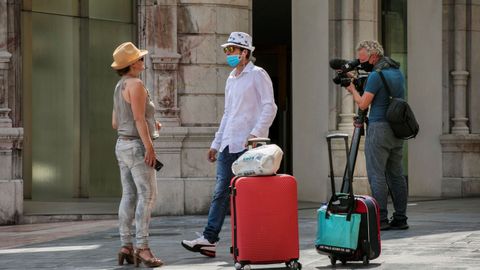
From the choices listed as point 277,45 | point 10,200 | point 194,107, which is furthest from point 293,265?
point 277,45

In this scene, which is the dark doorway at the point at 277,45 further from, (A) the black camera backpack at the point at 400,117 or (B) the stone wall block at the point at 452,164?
(A) the black camera backpack at the point at 400,117

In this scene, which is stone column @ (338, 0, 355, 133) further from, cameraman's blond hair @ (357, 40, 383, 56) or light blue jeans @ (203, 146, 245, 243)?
light blue jeans @ (203, 146, 245, 243)

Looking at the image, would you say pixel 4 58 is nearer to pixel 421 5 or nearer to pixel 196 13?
pixel 196 13

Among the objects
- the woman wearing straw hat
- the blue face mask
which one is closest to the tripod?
the blue face mask

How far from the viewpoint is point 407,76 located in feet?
70.6

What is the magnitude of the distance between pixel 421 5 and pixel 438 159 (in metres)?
2.49

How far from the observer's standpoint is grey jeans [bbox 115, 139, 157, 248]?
10555 mm

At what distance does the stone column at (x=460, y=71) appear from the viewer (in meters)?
21.1

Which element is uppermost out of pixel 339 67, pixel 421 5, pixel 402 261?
pixel 421 5

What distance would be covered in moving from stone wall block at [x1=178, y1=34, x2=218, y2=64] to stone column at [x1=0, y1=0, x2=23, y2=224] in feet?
7.22

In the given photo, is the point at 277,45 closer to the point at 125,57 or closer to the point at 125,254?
the point at 125,57

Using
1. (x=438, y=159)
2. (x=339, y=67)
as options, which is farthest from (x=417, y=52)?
(x=339, y=67)

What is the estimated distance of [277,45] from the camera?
76.3 feet

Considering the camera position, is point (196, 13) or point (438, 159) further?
point (438, 159)
